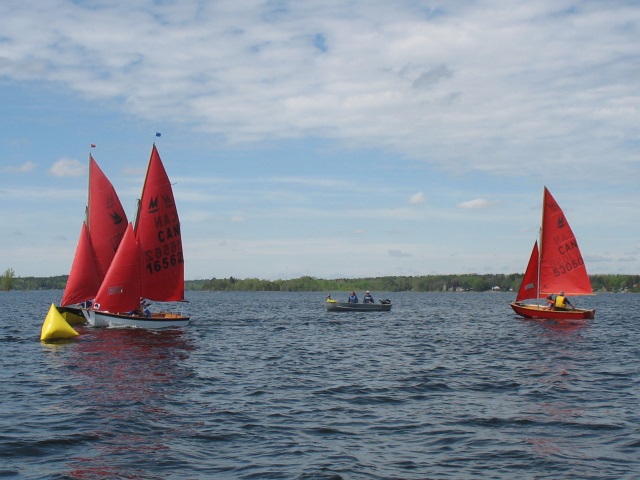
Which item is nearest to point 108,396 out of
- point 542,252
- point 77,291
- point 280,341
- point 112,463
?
point 112,463

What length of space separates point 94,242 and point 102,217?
194 cm

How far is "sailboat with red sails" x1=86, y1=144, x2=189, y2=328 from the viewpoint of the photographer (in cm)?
4622

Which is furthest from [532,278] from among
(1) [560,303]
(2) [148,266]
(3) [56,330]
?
(3) [56,330]

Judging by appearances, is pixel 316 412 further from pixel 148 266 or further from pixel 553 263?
pixel 553 263

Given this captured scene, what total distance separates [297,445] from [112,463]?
14.3 feet

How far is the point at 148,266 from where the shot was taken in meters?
48.5

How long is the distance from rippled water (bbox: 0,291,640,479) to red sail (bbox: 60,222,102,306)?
894 cm

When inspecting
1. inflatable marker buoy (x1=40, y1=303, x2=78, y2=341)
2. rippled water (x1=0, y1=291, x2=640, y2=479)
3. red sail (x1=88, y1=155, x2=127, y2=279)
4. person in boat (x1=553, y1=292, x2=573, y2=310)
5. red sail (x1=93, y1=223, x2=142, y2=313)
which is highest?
red sail (x1=88, y1=155, x2=127, y2=279)

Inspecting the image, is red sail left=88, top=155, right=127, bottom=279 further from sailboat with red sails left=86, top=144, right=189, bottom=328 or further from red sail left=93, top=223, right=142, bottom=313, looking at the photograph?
red sail left=93, top=223, right=142, bottom=313

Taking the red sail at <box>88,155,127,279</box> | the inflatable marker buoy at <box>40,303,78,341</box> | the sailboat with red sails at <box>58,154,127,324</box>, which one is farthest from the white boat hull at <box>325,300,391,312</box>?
the inflatable marker buoy at <box>40,303,78,341</box>

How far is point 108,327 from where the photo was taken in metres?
47.1

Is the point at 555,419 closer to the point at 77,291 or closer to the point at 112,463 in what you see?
the point at 112,463

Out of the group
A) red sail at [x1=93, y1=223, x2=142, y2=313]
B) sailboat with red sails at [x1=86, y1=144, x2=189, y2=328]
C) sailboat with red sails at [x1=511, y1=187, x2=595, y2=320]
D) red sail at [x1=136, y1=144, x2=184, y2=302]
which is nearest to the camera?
red sail at [x1=93, y1=223, x2=142, y2=313]

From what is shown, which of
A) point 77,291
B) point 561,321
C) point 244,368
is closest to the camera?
point 244,368
